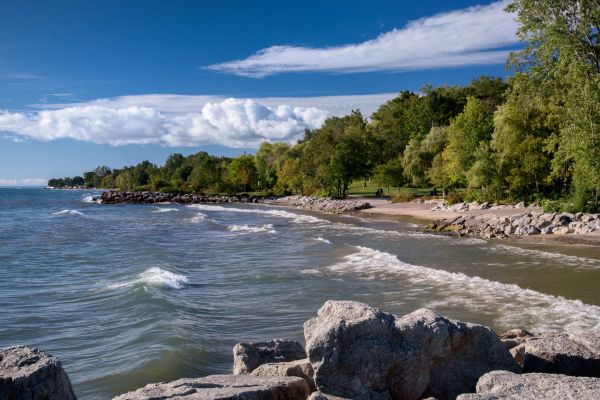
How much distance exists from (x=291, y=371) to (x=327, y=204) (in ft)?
200

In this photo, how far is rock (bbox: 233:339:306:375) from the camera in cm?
794

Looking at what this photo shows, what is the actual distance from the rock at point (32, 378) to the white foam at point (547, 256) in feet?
68.8

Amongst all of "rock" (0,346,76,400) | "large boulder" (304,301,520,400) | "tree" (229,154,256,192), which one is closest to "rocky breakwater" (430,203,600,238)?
"large boulder" (304,301,520,400)

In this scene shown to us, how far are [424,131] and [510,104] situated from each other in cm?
3112

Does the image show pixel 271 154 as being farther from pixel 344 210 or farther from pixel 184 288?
pixel 184 288

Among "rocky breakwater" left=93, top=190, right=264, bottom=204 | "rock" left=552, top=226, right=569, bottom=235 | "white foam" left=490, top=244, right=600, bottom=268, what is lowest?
"white foam" left=490, top=244, right=600, bottom=268

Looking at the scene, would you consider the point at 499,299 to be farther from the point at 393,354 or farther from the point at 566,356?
the point at 393,354

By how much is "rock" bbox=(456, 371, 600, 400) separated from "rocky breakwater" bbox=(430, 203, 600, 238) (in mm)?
25890

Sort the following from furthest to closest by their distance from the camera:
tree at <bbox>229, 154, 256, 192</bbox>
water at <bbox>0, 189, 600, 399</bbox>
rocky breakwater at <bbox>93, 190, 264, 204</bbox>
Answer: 1. tree at <bbox>229, 154, 256, 192</bbox>
2. rocky breakwater at <bbox>93, 190, 264, 204</bbox>
3. water at <bbox>0, 189, 600, 399</bbox>

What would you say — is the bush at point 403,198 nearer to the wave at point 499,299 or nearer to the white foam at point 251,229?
the white foam at point 251,229

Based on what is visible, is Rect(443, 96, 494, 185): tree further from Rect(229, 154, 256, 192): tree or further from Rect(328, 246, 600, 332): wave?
Rect(229, 154, 256, 192): tree

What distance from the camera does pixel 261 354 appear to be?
8125 millimetres

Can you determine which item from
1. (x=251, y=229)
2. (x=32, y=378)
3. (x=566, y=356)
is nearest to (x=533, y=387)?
(x=566, y=356)

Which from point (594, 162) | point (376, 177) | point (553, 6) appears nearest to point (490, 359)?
point (594, 162)
